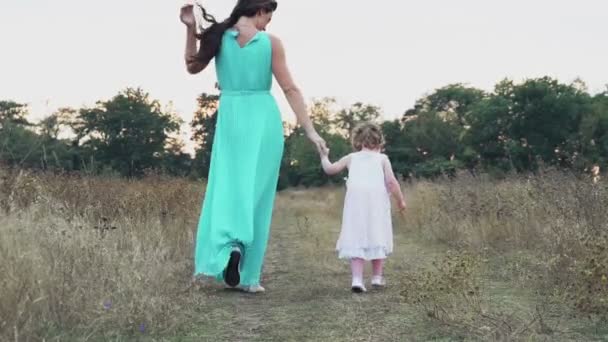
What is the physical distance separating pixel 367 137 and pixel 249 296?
1897 mm

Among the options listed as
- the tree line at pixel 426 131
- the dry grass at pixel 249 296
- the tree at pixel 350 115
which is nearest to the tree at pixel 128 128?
the tree line at pixel 426 131

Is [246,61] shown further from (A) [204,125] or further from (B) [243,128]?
(A) [204,125]

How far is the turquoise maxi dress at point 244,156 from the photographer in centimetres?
569

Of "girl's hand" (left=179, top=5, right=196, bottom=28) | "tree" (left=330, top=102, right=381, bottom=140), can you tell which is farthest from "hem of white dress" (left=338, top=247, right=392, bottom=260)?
"tree" (left=330, top=102, right=381, bottom=140)

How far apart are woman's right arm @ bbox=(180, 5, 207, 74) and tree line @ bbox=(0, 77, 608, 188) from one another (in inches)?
1176

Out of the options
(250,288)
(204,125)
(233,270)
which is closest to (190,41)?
(233,270)

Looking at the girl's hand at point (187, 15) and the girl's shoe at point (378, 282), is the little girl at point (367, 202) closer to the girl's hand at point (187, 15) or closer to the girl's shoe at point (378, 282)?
the girl's shoe at point (378, 282)

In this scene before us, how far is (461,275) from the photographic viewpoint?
14.8 feet

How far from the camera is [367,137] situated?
6789 millimetres

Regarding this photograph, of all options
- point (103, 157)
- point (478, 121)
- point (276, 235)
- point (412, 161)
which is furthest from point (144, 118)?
point (276, 235)

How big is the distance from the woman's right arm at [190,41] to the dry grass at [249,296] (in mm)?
1349

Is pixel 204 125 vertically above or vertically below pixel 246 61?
above

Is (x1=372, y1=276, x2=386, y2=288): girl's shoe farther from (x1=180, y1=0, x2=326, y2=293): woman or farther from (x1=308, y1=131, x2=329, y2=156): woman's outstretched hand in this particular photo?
(x1=308, y1=131, x2=329, y2=156): woman's outstretched hand

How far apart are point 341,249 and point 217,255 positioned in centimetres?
137
